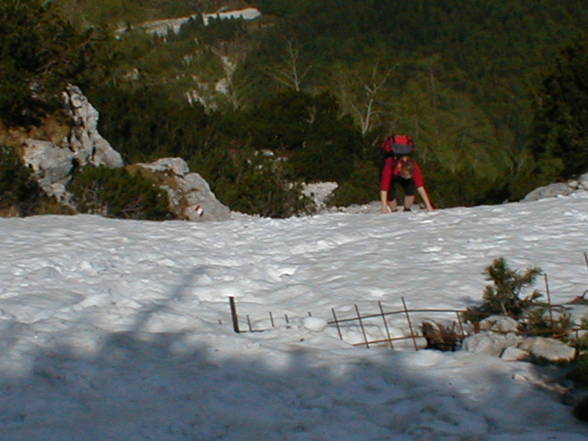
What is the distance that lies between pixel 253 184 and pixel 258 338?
13.3 metres

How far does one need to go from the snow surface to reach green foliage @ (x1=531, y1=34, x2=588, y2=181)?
9990 millimetres

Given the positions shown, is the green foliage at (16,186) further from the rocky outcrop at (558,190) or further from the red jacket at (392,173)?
the rocky outcrop at (558,190)

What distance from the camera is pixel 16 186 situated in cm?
1168

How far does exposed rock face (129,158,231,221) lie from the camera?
43.1 feet

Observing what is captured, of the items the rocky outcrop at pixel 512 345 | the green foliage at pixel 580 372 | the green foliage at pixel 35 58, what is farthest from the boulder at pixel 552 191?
the green foliage at pixel 580 372

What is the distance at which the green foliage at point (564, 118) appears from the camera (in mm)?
16562

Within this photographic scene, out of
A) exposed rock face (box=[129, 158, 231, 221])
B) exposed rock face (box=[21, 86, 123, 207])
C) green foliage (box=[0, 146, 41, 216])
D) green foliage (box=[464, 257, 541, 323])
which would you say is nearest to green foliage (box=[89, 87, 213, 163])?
exposed rock face (box=[21, 86, 123, 207])

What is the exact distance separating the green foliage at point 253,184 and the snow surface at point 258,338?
9.09m

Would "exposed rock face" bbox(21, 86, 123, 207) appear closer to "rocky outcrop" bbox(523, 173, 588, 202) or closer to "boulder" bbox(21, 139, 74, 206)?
"boulder" bbox(21, 139, 74, 206)

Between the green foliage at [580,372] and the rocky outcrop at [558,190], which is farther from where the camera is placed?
the rocky outcrop at [558,190]

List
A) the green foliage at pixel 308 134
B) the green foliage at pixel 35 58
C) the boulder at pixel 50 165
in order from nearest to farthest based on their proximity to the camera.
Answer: the boulder at pixel 50 165 < the green foliage at pixel 35 58 < the green foliage at pixel 308 134

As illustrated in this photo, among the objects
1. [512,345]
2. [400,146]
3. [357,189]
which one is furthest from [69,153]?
[512,345]

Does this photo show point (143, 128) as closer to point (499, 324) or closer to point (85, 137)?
point (85, 137)

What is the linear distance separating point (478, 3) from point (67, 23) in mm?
59347
